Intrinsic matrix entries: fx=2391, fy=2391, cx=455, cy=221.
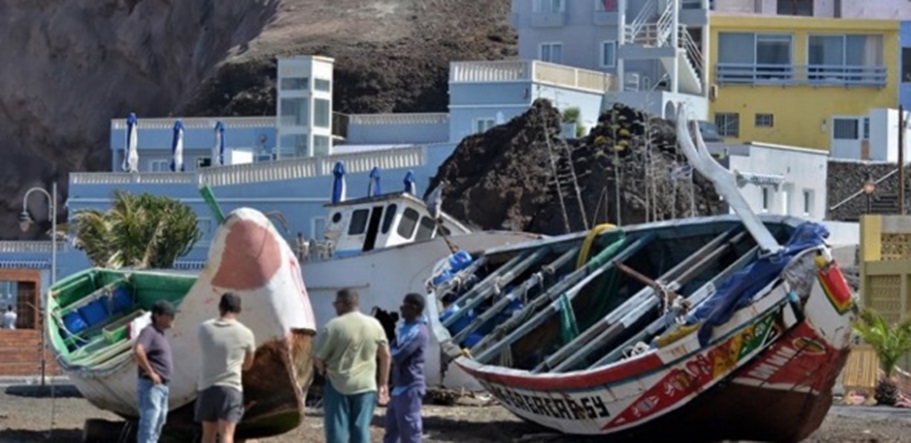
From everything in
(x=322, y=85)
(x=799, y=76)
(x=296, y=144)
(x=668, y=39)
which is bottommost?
(x=296, y=144)

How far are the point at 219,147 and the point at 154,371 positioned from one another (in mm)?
42028

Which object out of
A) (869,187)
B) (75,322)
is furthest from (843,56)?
(75,322)

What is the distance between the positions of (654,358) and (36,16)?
66387 millimetres

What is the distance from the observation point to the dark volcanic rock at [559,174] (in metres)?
50.3

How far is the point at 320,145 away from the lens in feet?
205

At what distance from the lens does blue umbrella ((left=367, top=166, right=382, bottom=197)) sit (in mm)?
53431

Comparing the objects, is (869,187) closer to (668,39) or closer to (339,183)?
(668,39)


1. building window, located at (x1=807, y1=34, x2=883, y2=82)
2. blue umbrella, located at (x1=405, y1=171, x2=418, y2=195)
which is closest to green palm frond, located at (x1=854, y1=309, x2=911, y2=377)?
blue umbrella, located at (x1=405, y1=171, x2=418, y2=195)

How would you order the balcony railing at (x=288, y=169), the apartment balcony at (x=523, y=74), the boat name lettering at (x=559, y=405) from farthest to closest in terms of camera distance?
the apartment balcony at (x=523, y=74), the balcony railing at (x=288, y=169), the boat name lettering at (x=559, y=405)

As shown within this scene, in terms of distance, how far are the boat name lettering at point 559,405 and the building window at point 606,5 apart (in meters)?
38.0

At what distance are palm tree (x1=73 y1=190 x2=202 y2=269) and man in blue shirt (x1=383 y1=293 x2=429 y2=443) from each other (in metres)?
29.5

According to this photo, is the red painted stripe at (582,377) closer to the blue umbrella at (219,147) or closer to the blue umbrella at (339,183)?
the blue umbrella at (339,183)

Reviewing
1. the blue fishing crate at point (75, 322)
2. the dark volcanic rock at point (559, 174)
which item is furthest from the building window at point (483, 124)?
the blue fishing crate at point (75, 322)

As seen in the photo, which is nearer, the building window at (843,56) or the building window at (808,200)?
the building window at (808,200)
